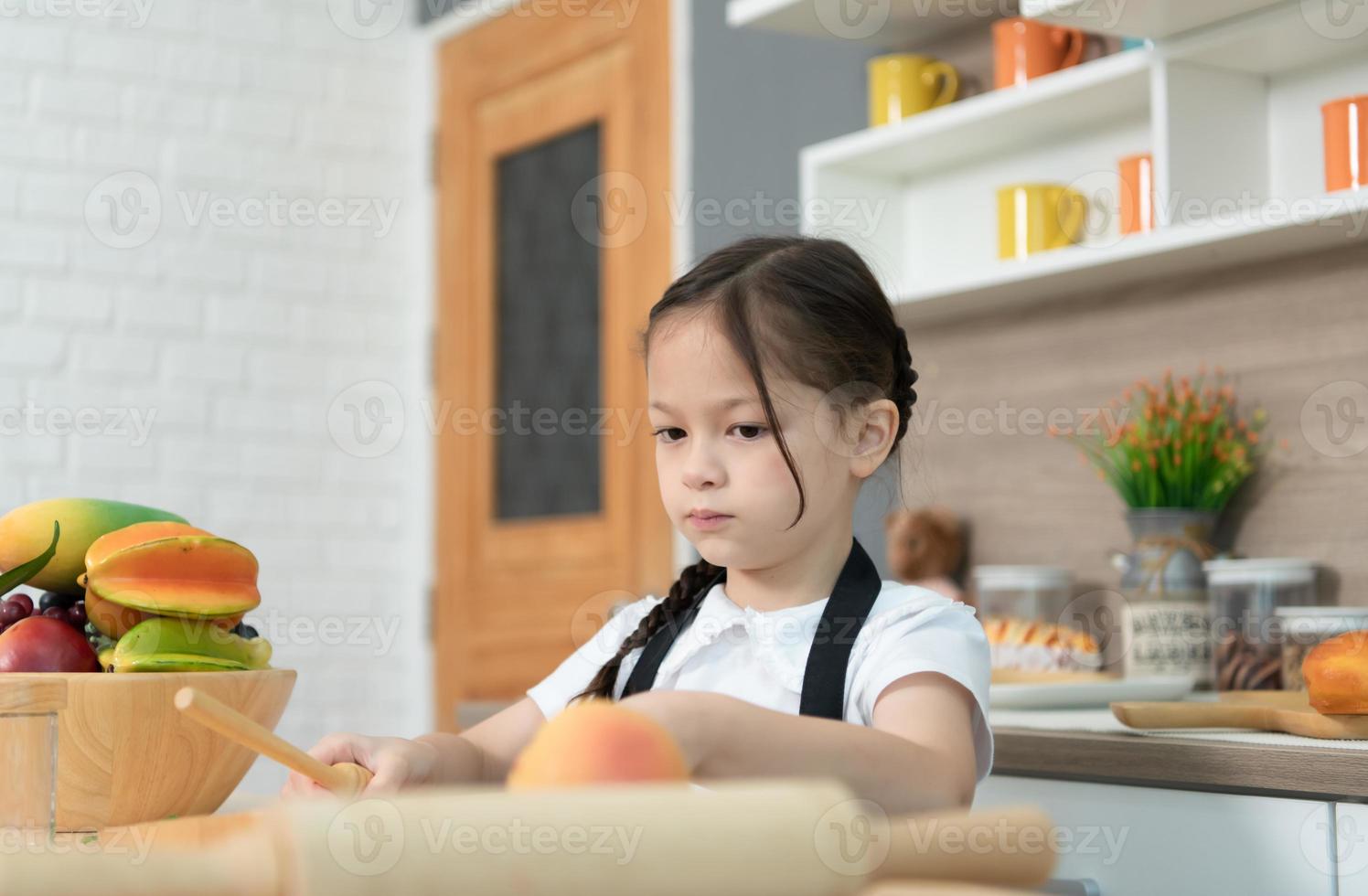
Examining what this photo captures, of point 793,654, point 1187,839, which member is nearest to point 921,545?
point 1187,839

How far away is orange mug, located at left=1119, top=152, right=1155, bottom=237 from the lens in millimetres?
1786

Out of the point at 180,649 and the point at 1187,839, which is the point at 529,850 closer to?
the point at 180,649

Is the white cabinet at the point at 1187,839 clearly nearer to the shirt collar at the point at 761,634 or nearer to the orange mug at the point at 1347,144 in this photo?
the shirt collar at the point at 761,634

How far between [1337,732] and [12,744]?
3.27 feet

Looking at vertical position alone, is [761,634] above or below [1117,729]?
above

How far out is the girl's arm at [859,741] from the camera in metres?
0.54

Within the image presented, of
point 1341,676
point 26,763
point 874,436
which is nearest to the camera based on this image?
point 26,763

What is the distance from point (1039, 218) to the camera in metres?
1.92

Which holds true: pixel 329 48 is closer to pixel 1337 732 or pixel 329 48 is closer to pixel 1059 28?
pixel 1059 28

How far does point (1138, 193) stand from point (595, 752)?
154 cm

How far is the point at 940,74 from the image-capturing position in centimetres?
212

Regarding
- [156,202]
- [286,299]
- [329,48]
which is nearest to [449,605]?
[286,299]

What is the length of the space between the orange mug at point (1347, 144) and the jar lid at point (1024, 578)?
57 cm

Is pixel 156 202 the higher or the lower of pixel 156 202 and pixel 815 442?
the higher
